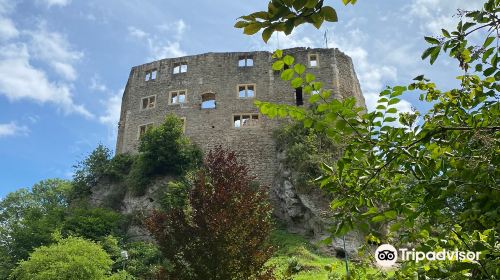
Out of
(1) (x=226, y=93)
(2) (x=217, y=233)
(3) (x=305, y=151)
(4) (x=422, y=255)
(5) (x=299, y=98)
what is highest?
(1) (x=226, y=93)

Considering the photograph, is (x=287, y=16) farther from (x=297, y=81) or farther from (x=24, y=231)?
(x=24, y=231)

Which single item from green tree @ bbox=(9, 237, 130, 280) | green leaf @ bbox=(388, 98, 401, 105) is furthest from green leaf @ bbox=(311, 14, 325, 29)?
green tree @ bbox=(9, 237, 130, 280)

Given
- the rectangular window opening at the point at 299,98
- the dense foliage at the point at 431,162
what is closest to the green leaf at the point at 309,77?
the dense foliage at the point at 431,162

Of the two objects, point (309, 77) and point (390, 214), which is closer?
point (309, 77)

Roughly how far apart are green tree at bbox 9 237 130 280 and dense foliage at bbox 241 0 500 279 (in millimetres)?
14966

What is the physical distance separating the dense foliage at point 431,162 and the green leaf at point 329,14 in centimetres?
67

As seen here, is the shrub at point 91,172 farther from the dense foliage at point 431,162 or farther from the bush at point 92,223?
the dense foliage at point 431,162

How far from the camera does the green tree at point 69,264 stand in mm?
16141

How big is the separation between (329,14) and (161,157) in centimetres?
2384

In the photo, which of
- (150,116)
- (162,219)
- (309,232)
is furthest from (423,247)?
(150,116)

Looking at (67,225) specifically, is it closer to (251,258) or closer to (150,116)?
(150,116)

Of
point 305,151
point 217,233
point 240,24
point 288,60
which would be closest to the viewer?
point 240,24

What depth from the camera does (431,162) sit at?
318 cm

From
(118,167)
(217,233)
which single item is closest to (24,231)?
(118,167)
